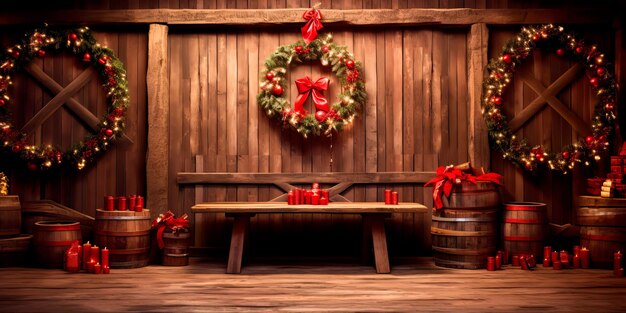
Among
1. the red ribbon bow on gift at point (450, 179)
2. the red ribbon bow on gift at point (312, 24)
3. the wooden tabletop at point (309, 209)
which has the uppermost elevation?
the red ribbon bow on gift at point (312, 24)

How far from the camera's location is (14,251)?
600 cm

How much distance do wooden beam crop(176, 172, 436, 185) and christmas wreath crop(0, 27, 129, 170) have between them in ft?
3.55

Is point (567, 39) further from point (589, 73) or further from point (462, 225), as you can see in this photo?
point (462, 225)

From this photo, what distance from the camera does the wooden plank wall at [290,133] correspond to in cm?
675

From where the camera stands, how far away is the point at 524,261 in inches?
230

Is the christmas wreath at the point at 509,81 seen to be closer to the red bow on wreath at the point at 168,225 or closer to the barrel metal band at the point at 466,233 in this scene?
the barrel metal band at the point at 466,233

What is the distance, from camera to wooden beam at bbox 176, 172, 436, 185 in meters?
6.70

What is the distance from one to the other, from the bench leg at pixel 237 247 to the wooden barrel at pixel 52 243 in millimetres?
1724

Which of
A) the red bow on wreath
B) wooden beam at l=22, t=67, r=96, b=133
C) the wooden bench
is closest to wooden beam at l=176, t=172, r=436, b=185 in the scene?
the red bow on wreath

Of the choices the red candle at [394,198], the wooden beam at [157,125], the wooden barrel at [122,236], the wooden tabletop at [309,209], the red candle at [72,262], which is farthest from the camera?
the wooden beam at [157,125]

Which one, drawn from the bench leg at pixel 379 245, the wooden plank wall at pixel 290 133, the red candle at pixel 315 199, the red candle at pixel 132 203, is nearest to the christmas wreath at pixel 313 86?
the wooden plank wall at pixel 290 133

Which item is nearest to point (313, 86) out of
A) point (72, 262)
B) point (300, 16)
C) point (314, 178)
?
point (300, 16)

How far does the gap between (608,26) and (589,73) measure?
23.9 inches

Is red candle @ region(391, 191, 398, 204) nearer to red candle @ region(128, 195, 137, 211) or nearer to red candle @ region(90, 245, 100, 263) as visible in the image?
red candle @ region(128, 195, 137, 211)
